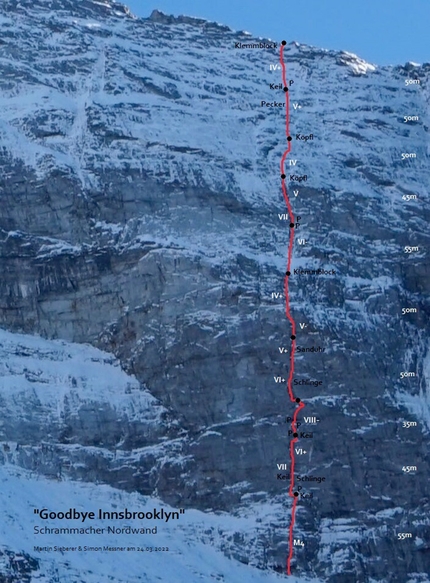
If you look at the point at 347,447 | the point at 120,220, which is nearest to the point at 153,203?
the point at 120,220

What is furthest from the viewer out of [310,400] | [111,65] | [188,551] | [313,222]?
[111,65]

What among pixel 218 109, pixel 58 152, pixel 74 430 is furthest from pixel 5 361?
pixel 218 109

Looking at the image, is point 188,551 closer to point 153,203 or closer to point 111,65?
point 153,203

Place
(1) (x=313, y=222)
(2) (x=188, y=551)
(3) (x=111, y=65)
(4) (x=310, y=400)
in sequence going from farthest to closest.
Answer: (3) (x=111, y=65)
(1) (x=313, y=222)
(4) (x=310, y=400)
(2) (x=188, y=551)

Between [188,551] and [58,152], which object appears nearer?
[188,551]

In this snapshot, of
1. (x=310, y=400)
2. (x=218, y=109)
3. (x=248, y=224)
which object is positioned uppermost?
(x=218, y=109)

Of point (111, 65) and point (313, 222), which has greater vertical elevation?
point (111, 65)
